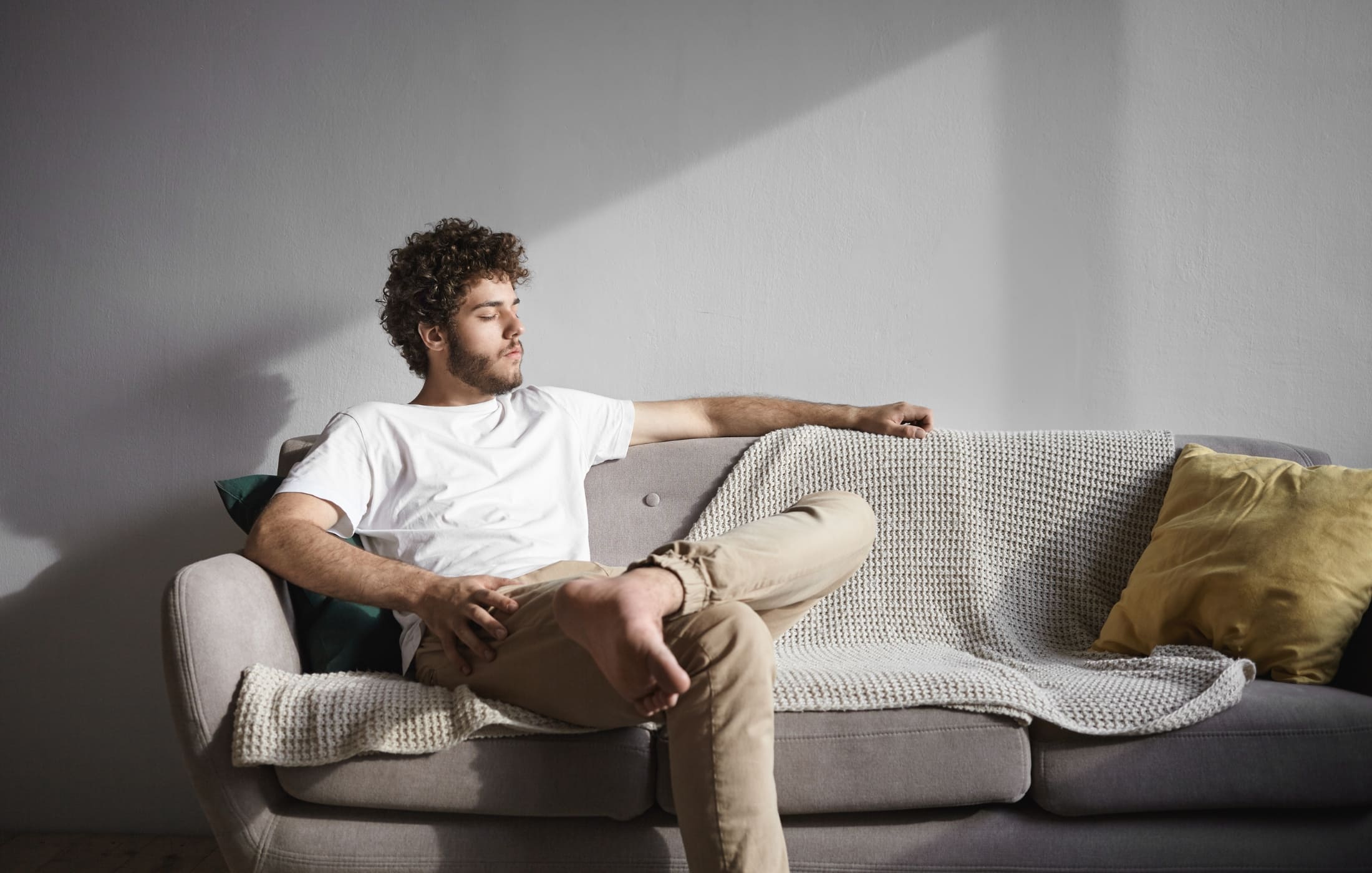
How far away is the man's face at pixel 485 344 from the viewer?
181cm

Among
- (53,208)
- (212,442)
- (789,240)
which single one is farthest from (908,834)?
(53,208)

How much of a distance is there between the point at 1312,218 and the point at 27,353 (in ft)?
9.53

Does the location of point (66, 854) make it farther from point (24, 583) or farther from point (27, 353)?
point (27, 353)

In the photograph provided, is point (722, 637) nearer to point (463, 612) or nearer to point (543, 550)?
point (463, 612)

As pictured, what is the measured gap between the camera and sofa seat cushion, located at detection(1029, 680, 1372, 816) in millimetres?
1243

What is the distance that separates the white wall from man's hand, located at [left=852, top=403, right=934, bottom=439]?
0.20m

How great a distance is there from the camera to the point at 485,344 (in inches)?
71.7

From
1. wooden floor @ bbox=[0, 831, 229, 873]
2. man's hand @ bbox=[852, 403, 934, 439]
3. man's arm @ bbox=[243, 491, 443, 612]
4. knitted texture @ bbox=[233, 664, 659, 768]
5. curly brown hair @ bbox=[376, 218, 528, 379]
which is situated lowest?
wooden floor @ bbox=[0, 831, 229, 873]

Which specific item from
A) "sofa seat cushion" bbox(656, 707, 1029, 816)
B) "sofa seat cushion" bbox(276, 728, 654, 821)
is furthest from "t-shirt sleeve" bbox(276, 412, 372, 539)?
"sofa seat cushion" bbox(656, 707, 1029, 816)

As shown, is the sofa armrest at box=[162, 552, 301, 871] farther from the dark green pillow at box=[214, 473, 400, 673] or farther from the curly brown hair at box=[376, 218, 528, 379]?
the curly brown hair at box=[376, 218, 528, 379]

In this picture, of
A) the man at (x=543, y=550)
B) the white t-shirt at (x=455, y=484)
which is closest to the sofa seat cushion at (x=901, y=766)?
the man at (x=543, y=550)

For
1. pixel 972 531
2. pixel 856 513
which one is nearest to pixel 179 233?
pixel 856 513

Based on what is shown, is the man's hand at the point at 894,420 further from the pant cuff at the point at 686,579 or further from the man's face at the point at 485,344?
the pant cuff at the point at 686,579

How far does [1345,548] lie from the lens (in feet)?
4.68
